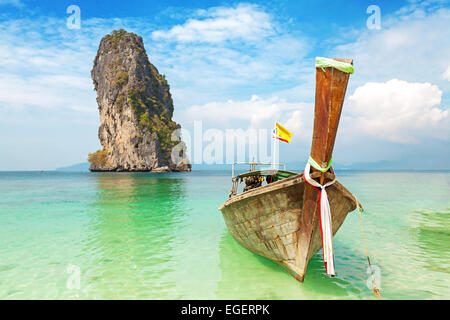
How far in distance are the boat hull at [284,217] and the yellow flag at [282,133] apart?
235cm

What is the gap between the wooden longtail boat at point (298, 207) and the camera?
4.24 m

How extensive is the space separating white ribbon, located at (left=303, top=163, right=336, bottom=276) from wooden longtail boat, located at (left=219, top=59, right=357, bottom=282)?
101 millimetres

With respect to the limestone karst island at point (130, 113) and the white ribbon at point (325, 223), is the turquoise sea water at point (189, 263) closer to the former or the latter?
the white ribbon at point (325, 223)

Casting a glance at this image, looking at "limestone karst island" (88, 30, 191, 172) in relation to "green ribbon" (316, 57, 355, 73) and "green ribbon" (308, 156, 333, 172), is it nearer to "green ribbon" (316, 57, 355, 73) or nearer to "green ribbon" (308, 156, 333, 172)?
"green ribbon" (308, 156, 333, 172)

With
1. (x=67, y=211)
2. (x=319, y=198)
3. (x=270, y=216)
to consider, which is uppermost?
(x=319, y=198)

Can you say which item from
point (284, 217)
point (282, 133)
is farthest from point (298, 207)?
point (282, 133)

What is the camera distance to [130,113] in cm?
9238

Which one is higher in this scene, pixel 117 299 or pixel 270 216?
pixel 270 216

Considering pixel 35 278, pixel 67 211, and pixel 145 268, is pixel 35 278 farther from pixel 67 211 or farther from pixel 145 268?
pixel 67 211
